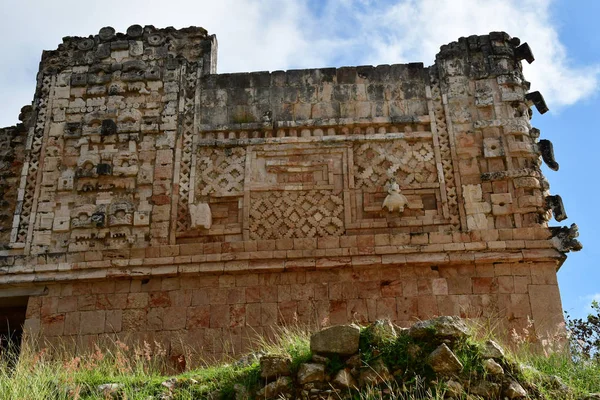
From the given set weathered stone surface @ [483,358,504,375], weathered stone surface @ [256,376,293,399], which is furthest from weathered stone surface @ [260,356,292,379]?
weathered stone surface @ [483,358,504,375]

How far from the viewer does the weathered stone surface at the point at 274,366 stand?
6.61m

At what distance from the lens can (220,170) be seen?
1137 centimetres

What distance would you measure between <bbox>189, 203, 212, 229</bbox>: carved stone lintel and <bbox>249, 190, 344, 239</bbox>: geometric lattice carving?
62 centimetres

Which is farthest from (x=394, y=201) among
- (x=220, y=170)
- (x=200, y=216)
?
(x=200, y=216)

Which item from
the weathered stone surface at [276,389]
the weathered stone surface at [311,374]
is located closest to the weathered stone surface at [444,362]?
the weathered stone surface at [311,374]

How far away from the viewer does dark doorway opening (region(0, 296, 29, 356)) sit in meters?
10.9

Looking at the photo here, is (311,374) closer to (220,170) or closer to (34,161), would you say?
(220,170)

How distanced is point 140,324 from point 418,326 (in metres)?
4.94

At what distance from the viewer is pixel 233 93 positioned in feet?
39.0

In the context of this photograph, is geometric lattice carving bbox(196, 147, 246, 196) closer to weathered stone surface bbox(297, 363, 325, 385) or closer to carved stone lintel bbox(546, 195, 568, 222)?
carved stone lintel bbox(546, 195, 568, 222)

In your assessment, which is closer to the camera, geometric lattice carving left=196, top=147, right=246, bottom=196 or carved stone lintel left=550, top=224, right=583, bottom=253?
carved stone lintel left=550, top=224, right=583, bottom=253

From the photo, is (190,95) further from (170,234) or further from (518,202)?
(518,202)

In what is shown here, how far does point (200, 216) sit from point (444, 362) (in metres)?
5.46

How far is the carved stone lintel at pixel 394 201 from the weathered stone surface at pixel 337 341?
170 inches
